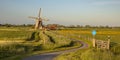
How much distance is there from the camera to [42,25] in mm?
125375

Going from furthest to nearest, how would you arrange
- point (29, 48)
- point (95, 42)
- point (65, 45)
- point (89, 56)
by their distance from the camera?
point (65, 45) → point (95, 42) → point (29, 48) → point (89, 56)

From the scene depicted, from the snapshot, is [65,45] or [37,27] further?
[37,27]

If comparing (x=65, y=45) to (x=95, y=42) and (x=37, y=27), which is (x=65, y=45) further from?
(x=37, y=27)

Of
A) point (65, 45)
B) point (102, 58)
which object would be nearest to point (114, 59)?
point (102, 58)

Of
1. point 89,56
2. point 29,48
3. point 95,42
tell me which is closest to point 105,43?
point 95,42

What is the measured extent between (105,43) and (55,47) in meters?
7.15

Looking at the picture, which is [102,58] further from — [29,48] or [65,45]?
[65,45]

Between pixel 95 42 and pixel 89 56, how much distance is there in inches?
614

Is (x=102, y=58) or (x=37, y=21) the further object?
(x=37, y=21)

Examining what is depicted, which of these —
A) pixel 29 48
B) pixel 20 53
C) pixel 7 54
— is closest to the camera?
pixel 7 54

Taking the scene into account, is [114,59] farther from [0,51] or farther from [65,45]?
[65,45]

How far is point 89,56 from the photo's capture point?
24000 mm

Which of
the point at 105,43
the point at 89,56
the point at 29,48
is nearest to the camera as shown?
the point at 89,56

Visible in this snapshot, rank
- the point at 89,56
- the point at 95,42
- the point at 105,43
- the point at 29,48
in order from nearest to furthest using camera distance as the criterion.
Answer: the point at 89,56
the point at 29,48
the point at 105,43
the point at 95,42
